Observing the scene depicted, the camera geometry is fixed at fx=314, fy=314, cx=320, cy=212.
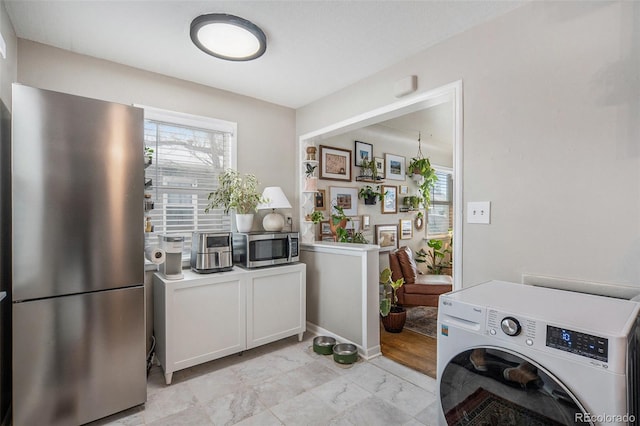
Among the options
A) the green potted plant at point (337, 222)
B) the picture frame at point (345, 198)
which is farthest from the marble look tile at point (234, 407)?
the picture frame at point (345, 198)

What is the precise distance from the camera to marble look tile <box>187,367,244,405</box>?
88.1 inches

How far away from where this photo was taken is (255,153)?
11.1ft

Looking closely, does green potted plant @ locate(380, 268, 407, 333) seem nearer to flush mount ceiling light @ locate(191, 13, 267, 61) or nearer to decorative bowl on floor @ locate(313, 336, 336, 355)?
decorative bowl on floor @ locate(313, 336, 336, 355)

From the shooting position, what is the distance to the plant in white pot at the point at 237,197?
299 cm

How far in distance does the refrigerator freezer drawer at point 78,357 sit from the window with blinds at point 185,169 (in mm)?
943

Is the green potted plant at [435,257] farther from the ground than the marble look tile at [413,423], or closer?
farther from the ground

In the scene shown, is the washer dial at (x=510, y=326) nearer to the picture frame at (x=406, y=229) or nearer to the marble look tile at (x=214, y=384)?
the marble look tile at (x=214, y=384)

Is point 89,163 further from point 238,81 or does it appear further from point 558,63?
point 558,63

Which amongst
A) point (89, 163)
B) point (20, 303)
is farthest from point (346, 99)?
point (20, 303)

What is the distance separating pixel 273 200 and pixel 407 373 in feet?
6.35

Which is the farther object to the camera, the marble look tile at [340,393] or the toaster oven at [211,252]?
the toaster oven at [211,252]

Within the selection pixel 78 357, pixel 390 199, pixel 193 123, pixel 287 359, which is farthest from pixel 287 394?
pixel 390 199

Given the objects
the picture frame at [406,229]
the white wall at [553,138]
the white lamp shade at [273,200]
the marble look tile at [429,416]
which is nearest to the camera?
the white wall at [553,138]

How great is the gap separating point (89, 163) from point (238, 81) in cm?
154
